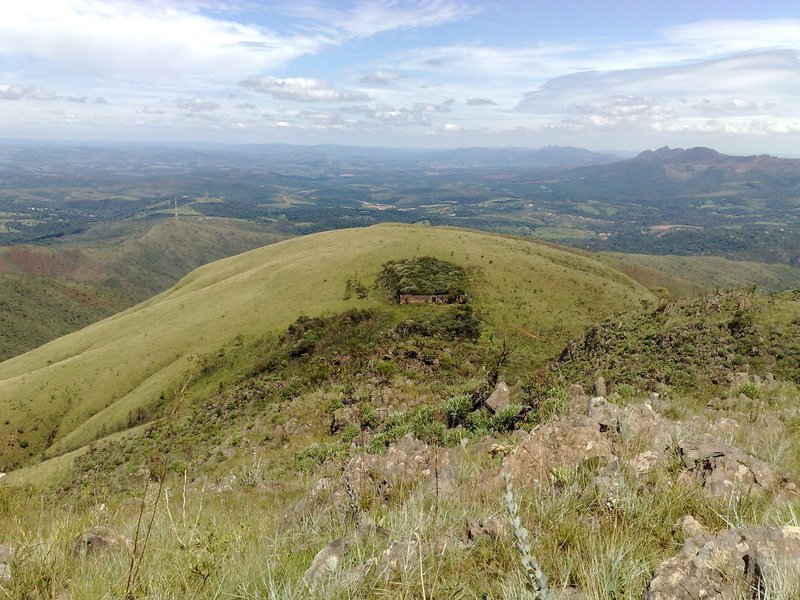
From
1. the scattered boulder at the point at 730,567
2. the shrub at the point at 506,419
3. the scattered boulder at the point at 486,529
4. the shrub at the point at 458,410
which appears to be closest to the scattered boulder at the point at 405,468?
the scattered boulder at the point at 486,529

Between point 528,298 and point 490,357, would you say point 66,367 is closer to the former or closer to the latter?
point 490,357

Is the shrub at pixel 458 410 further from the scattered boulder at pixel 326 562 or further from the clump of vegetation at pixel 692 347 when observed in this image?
the scattered boulder at pixel 326 562

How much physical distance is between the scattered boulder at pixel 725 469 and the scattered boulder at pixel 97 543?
218 inches

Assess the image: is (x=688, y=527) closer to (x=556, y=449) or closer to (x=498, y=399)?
(x=556, y=449)

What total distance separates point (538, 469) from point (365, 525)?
8.36ft

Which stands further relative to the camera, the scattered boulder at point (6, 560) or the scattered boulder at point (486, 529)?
the scattered boulder at point (486, 529)

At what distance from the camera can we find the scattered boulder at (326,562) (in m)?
2.97

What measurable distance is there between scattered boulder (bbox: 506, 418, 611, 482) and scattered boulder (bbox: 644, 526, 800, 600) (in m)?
2.34

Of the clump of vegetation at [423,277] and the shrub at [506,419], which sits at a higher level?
the shrub at [506,419]

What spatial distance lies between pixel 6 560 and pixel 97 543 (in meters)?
0.70

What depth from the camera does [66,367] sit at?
44.2 meters

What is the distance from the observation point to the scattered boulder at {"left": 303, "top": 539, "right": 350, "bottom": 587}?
297 centimetres

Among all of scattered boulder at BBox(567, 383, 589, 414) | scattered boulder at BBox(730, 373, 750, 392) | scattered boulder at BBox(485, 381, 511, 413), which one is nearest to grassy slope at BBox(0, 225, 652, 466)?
scattered boulder at BBox(730, 373, 750, 392)

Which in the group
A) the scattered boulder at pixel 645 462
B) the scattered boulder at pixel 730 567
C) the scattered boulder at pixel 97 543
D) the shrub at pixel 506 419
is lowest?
the shrub at pixel 506 419
